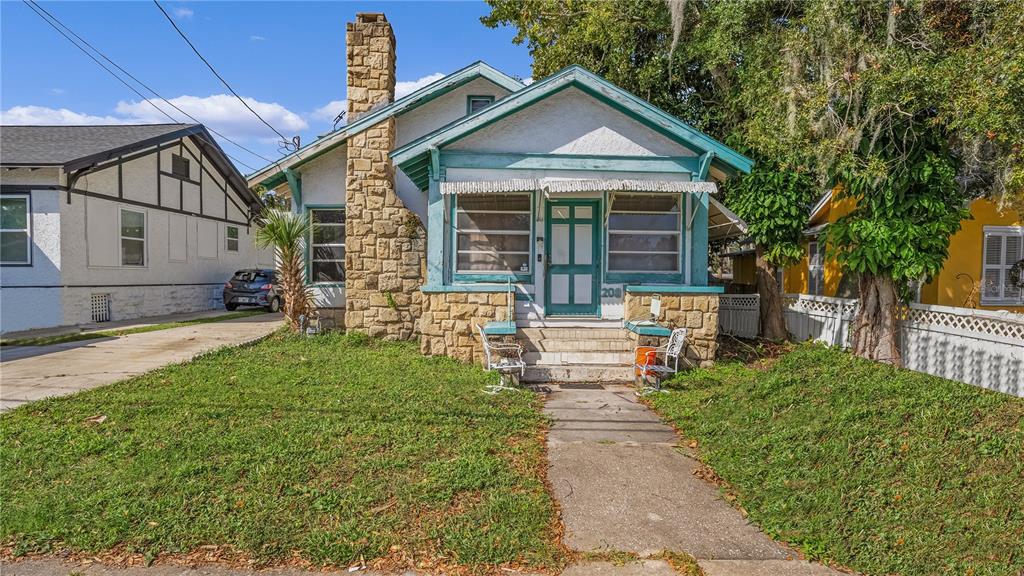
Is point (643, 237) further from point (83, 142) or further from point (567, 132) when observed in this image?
point (83, 142)

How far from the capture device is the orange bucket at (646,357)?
794 cm

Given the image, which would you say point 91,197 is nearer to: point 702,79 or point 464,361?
point 464,361

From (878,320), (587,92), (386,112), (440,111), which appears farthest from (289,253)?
(878,320)

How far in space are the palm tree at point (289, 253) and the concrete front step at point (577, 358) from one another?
566 centimetres

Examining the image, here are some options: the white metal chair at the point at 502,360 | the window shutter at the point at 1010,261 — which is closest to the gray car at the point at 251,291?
the white metal chair at the point at 502,360

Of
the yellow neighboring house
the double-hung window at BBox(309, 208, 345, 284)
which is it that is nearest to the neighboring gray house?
the double-hung window at BBox(309, 208, 345, 284)

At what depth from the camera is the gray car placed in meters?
18.6

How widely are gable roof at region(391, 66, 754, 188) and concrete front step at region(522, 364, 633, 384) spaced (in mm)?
4256

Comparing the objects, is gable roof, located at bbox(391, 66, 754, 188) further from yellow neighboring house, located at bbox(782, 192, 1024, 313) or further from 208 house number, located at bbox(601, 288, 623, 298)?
yellow neighboring house, located at bbox(782, 192, 1024, 313)

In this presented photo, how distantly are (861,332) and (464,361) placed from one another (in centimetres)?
724

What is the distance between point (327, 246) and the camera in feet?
40.5

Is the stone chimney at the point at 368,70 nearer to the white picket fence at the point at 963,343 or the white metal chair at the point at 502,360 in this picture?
the white metal chair at the point at 502,360

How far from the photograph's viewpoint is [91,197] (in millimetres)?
14125

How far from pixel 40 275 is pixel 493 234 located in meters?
12.1
